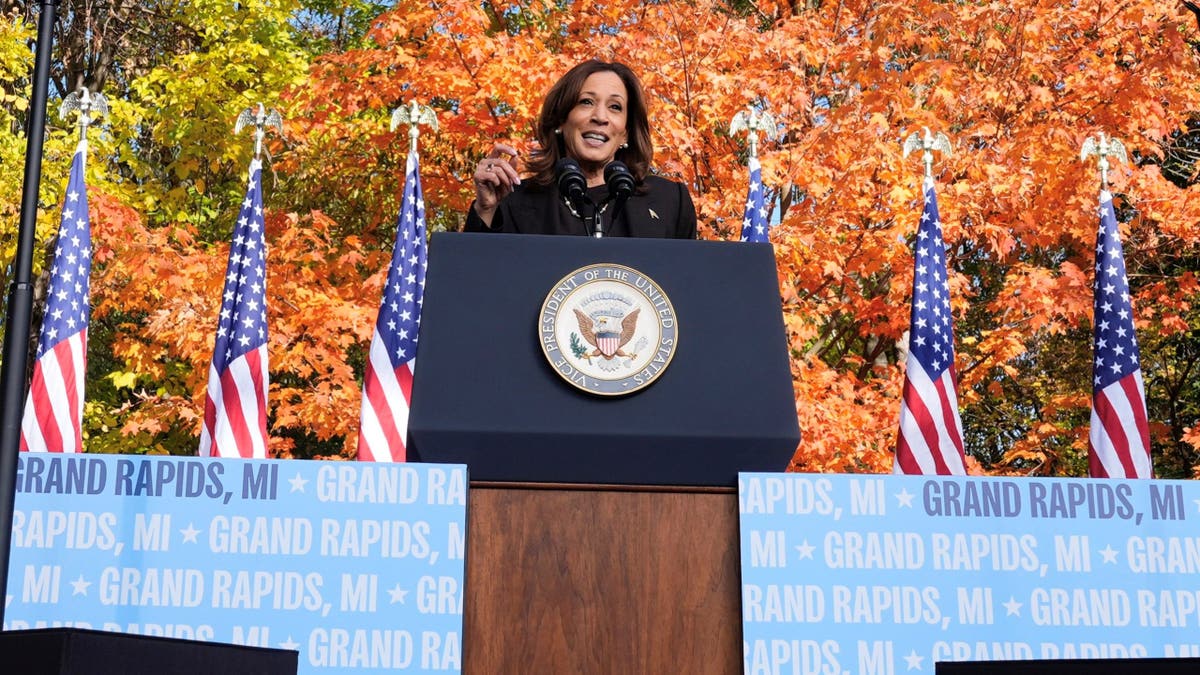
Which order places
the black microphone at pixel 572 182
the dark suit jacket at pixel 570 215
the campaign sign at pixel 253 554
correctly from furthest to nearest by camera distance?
the dark suit jacket at pixel 570 215 → the black microphone at pixel 572 182 → the campaign sign at pixel 253 554

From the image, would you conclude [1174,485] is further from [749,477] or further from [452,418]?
[452,418]

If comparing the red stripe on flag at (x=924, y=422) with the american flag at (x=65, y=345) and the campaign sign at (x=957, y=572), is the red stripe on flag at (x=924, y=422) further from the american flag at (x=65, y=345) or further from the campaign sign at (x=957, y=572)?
the campaign sign at (x=957, y=572)

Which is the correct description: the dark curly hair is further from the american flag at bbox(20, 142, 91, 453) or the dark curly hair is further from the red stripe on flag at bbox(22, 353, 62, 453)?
the red stripe on flag at bbox(22, 353, 62, 453)

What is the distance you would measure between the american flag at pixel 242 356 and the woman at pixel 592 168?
16.3 ft

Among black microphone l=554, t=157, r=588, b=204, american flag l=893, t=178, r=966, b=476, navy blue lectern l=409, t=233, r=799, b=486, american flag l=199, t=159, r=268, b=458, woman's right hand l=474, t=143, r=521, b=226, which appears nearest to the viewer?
navy blue lectern l=409, t=233, r=799, b=486

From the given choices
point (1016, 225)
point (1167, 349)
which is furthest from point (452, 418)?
point (1167, 349)

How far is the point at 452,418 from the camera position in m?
2.86

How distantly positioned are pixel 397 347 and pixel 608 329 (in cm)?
646

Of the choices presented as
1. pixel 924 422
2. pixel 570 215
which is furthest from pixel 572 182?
pixel 924 422

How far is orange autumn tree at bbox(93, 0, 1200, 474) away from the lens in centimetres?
1120

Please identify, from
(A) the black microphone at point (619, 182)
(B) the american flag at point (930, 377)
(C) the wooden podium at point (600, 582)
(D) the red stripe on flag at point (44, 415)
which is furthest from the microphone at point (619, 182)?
(D) the red stripe on flag at point (44, 415)

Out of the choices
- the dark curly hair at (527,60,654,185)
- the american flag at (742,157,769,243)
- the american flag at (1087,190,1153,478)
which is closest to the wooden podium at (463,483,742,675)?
the dark curly hair at (527,60,654,185)

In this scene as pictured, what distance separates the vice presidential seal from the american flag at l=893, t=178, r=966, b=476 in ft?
18.7

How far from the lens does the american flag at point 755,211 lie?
9430 mm
